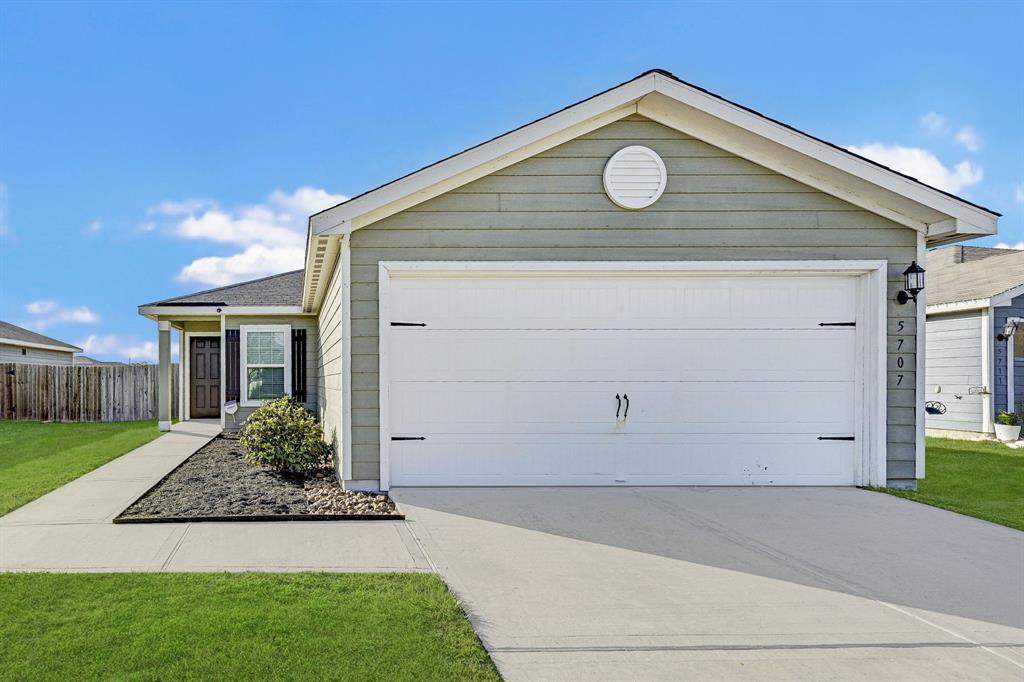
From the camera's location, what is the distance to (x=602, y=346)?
6246 millimetres

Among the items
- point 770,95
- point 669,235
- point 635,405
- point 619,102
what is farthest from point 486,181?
point 770,95

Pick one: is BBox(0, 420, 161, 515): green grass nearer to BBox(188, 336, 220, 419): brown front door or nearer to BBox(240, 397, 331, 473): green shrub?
BBox(188, 336, 220, 419): brown front door

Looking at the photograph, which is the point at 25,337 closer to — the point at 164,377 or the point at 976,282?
the point at 164,377

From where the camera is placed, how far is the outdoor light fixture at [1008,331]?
11609mm

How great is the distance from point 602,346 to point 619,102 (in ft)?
7.88

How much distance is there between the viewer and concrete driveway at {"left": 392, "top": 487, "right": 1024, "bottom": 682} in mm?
2648

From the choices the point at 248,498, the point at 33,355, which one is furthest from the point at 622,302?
the point at 33,355

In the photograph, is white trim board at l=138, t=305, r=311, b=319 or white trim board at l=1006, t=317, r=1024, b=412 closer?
white trim board at l=1006, t=317, r=1024, b=412

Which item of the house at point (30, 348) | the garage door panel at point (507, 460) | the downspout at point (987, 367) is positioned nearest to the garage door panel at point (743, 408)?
the garage door panel at point (507, 460)

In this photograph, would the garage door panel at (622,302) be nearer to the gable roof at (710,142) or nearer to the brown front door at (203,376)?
the gable roof at (710,142)

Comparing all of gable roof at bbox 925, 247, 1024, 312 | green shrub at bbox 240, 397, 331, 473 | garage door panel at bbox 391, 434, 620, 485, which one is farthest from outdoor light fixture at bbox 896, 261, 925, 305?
gable roof at bbox 925, 247, 1024, 312

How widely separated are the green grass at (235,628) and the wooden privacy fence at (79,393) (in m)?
14.1

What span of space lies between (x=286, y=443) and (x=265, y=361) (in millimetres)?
5610

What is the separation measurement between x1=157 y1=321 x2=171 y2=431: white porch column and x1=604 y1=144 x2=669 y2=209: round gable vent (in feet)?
35.0
